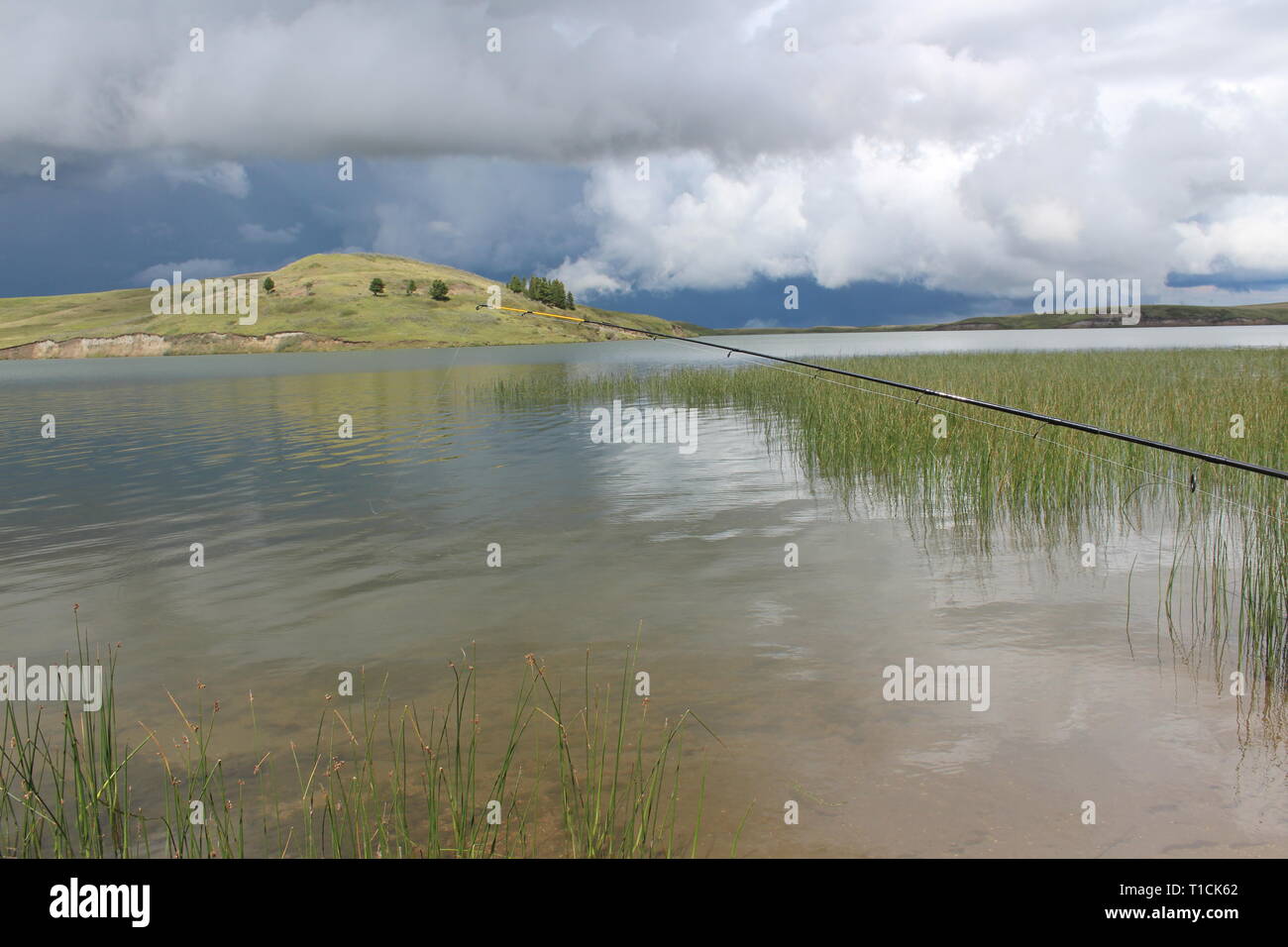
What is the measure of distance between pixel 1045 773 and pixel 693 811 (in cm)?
202

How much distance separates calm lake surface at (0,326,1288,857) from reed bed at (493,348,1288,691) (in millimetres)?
446

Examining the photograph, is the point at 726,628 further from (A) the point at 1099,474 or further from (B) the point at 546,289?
(B) the point at 546,289

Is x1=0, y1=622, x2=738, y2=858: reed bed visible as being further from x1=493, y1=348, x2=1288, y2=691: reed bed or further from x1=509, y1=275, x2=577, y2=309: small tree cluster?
x1=509, y1=275, x2=577, y2=309: small tree cluster

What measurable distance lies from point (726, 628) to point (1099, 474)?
7564 mm

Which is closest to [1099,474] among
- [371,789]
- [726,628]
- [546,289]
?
[726,628]

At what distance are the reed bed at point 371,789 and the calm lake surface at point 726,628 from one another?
27 centimetres

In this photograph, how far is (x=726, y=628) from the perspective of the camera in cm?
726

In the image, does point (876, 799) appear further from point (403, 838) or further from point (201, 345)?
point (201, 345)

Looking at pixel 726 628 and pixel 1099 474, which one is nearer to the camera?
pixel 726 628

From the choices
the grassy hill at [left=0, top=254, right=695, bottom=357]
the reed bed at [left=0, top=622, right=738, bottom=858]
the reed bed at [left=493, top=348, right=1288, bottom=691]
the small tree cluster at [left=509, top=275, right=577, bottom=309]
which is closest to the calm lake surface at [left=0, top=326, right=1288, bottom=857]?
the reed bed at [left=0, top=622, right=738, bottom=858]

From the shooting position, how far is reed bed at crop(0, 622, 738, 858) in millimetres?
3992

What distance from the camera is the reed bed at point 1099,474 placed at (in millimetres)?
6805

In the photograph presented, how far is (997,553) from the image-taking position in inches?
363

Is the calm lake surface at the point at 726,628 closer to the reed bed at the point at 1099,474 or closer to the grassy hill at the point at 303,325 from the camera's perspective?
the reed bed at the point at 1099,474
